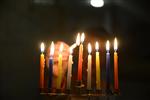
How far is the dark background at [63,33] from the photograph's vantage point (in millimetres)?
1165

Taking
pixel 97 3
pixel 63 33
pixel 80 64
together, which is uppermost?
pixel 97 3

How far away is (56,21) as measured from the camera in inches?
48.8

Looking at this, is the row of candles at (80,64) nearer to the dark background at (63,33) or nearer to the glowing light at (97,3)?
the dark background at (63,33)

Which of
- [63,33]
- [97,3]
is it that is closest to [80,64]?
[63,33]

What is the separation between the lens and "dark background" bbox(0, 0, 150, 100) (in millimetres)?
1165

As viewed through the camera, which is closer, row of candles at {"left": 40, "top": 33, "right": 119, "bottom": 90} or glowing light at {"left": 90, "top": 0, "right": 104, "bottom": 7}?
row of candles at {"left": 40, "top": 33, "right": 119, "bottom": 90}

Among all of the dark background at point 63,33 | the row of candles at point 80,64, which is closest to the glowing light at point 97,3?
the dark background at point 63,33

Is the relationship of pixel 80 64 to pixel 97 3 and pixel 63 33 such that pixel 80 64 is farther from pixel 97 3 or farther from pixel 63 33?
pixel 97 3

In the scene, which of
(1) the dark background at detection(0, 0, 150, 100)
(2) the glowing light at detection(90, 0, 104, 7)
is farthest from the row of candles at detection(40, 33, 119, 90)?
(2) the glowing light at detection(90, 0, 104, 7)

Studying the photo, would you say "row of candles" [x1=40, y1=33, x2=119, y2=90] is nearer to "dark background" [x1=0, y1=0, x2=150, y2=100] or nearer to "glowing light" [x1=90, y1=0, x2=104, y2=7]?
"dark background" [x1=0, y1=0, x2=150, y2=100]

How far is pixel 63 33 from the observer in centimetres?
121
